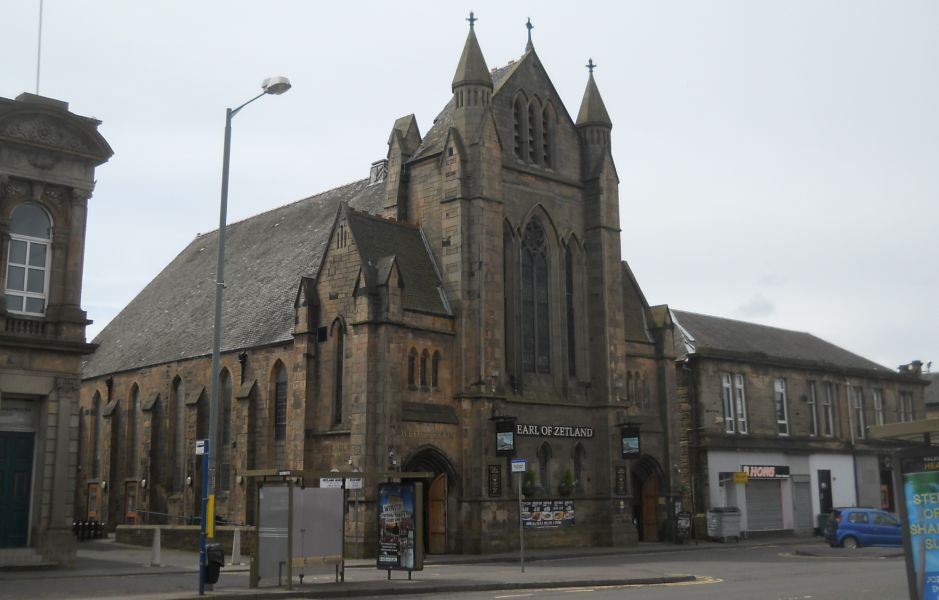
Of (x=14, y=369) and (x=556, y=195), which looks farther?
(x=556, y=195)

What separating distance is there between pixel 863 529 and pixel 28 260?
29833 millimetres

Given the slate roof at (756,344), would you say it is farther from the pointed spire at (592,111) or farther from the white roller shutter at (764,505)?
the pointed spire at (592,111)

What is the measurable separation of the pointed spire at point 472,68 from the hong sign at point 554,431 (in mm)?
13077

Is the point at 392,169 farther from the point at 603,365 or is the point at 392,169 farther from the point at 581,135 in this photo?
the point at 603,365

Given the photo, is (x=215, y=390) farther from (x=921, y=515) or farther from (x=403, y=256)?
(x=403, y=256)

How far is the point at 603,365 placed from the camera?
40.6 m

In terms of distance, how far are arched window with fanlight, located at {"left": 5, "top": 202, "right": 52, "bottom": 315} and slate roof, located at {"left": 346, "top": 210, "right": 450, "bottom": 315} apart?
11.0m

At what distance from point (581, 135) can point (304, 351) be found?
15.7m

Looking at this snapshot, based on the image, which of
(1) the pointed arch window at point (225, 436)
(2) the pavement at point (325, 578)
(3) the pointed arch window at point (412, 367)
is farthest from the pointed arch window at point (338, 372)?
(1) the pointed arch window at point (225, 436)

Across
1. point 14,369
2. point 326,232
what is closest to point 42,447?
point 14,369

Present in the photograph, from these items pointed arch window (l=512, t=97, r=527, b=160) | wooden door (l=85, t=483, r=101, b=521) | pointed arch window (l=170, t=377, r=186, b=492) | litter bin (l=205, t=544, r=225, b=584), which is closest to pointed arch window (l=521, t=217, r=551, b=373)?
pointed arch window (l=512, t=97, r=527, b=160)

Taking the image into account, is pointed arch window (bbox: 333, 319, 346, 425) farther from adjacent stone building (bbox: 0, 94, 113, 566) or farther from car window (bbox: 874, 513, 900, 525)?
car window (bbox: 874, 513, 900, 525)

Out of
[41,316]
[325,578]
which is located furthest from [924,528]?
[41,316]

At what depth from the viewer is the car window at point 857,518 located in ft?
122
